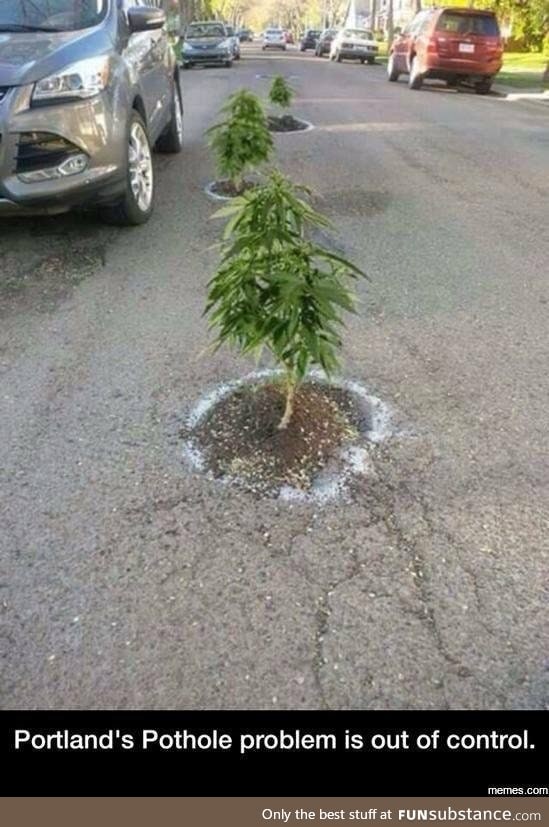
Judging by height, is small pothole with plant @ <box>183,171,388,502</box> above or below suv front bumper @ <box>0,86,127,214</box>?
below

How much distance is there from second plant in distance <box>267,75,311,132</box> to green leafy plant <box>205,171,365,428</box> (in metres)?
7.68

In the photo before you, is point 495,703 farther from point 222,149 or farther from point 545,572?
point 222,149

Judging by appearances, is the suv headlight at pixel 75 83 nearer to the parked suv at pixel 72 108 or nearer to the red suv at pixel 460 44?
the parked suv at pixel 72 108

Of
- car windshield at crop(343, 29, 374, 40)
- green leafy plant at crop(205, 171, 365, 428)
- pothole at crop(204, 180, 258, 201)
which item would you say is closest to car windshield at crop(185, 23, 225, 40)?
car windshield at crop(343, 29, 374, 40)

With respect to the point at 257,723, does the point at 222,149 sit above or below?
above

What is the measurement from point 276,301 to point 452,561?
1.14m

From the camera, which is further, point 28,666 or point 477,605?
point 477,605

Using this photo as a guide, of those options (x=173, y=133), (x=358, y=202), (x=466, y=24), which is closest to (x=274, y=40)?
(x=466, y=24)

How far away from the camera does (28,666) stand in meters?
1.99

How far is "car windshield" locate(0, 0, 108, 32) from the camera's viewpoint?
16.5 ft

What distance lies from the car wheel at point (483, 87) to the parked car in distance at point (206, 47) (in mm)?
11005

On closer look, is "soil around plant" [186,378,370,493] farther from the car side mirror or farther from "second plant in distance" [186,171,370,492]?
the car side mirror

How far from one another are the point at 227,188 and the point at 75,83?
2.46 m

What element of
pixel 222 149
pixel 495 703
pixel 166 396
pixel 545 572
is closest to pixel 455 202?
pixel 222 149
